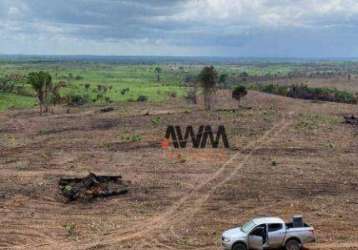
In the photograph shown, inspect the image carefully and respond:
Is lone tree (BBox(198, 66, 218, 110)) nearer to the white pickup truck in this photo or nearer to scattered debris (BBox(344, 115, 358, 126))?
scattered debris (BBox(344, 115, 358, 126))

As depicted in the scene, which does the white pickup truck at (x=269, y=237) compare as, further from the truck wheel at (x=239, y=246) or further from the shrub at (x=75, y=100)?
the shrub at (x=75, y=100)

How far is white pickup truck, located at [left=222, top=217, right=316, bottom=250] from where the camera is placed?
21375 millimetres

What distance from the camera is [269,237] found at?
2142 centimetres

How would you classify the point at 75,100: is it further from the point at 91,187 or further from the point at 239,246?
the point at 239,246

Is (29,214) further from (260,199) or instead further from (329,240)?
(329,240)

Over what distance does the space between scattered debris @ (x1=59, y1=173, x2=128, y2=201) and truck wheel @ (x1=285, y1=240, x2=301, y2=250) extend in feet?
45.7

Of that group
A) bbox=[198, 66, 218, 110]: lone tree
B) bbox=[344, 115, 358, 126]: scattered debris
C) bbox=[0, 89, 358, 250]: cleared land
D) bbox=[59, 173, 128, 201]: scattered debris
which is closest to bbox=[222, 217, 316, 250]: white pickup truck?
bbox=[0, 89, 358, 250]: cleared land

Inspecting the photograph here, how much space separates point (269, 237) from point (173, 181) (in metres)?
15.0

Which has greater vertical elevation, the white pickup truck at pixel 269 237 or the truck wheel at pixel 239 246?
the white pickup truck at pixel 269 237

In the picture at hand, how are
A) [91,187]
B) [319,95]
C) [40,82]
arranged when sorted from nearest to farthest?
[91,187], [40,82], [319,95]

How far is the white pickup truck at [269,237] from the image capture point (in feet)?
70.1

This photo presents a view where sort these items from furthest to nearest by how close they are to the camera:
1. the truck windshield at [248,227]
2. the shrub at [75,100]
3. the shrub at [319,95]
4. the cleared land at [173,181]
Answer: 1. the shrub at [75,100]
2. the shrub at [319,95]
3. the cleared land at [173,181]
4. the truck windshield at [248,227]

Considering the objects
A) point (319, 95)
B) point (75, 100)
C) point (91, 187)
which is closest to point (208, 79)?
point (319, 95)

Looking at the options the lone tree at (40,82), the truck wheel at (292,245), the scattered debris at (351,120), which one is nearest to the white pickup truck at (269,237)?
the truck wheel at (292,245)
